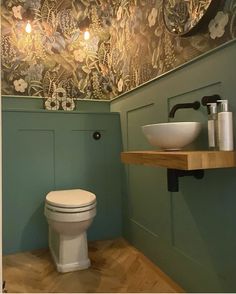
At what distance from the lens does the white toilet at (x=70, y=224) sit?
1.70 m

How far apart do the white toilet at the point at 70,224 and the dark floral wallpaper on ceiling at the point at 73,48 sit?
3.34 ft

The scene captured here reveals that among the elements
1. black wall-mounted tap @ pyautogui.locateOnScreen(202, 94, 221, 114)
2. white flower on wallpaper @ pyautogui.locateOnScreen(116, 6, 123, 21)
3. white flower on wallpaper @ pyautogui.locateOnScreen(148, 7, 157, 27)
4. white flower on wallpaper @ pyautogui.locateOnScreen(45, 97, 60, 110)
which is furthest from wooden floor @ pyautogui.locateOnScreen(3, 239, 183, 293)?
white flower on wallpaper @ pyautogui.locateOnScreen(116, 6, 123, 21)

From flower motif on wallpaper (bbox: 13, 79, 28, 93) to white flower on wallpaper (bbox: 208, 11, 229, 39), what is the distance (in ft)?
5.86

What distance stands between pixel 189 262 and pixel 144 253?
0.58 metres

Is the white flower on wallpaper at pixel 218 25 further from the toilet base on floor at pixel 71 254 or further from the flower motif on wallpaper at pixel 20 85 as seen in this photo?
the flower motif on wallpaper at pixel 20 85

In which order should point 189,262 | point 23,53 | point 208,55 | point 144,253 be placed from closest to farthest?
point 208,55
point 189,262
point 144,253
point 23,53

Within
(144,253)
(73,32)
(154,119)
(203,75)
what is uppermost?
(73,32)

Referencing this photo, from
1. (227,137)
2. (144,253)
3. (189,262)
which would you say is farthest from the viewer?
(144,253)

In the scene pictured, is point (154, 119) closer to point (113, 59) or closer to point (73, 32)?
point (113, 59)

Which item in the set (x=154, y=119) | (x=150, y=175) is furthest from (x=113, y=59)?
(x=150, y=175)

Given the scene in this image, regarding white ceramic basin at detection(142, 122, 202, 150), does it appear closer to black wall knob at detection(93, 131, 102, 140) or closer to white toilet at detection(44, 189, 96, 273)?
white toilet at detection(44, 189, 96, 273)

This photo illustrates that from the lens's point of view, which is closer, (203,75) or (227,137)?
(227,137)

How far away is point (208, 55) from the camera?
1.30m

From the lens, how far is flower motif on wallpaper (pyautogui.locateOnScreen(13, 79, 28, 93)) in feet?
8.10
